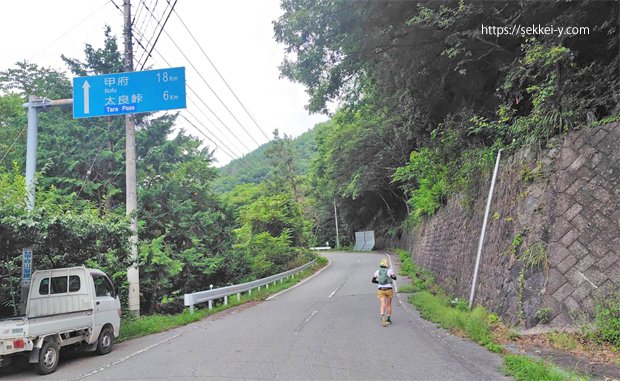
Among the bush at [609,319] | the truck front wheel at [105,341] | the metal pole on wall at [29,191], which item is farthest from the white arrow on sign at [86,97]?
the bush at [609,319]

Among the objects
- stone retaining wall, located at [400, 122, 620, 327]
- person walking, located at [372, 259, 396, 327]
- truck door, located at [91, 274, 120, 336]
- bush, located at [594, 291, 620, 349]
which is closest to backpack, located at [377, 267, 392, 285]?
person walking, located at [372, 259, 396, 327]

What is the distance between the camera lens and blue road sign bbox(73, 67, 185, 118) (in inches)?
469

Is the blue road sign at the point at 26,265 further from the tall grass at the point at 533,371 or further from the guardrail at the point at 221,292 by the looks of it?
the tall grass at the point at 533,371

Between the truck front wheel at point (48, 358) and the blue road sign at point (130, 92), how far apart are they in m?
6.41

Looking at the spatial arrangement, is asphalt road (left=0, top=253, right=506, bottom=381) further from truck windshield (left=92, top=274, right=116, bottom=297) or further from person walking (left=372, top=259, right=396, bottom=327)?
truck windshield (left=92, top=274, right=116, bottom=297)

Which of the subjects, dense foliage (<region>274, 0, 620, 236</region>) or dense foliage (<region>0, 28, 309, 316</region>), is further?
dense foliage (<region>0, 28, 309, 316</region>)

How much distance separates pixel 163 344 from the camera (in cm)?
988

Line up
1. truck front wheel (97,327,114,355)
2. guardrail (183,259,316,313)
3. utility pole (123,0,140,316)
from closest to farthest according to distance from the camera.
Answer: truck front wheel (97,327,114,355) → utility pole (123,0,140,316) → guardrail (183,259,316,313)

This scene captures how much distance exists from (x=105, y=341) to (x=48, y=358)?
1853mm

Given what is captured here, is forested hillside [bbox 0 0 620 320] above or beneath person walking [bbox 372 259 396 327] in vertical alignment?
above

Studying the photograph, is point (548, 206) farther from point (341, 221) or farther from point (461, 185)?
point (341, 221)

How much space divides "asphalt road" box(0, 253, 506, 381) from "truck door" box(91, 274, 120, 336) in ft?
2.20

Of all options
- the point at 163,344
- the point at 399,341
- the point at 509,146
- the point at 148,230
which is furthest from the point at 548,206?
the point at 148,230

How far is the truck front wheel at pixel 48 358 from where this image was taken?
754cm
